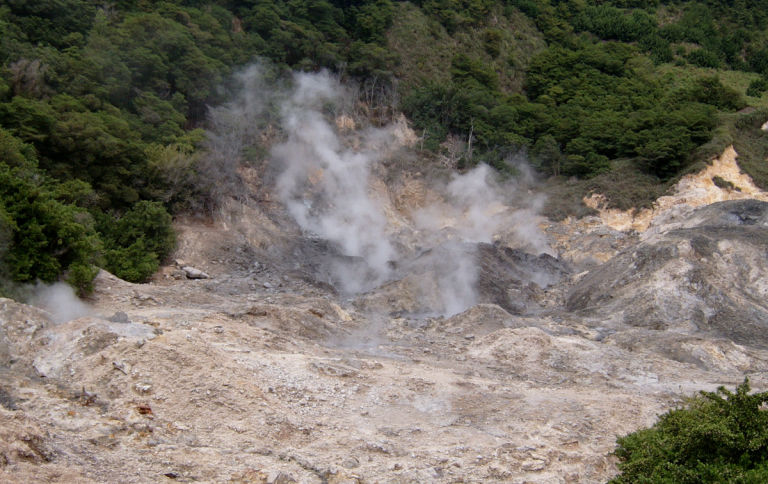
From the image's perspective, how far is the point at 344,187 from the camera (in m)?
31.2

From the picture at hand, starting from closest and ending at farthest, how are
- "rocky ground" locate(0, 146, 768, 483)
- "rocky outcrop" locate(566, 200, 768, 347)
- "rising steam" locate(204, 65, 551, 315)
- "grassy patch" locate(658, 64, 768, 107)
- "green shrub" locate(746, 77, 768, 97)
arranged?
"rocky ground" locate(0, 146, 768, 483) → "rocky outcrop" locate(566, 200, 768, 347) → "rising steam" locate(204, 65, 551, 315) → "green shrub" locate(746, 77, 768, 97) → "grassy patch" locate(658, 64, 768, 107)

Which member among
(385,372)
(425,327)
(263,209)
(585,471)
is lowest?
(263,209)

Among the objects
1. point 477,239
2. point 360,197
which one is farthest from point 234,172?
point 477,239

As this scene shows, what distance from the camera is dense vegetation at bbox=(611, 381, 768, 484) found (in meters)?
8.52

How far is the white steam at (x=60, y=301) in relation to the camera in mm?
14883

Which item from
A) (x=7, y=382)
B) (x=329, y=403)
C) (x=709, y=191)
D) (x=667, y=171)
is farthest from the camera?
(x=667, y=171)

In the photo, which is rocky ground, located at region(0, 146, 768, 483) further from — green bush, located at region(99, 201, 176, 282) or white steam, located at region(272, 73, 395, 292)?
white steam, located at region(272, 73, 395, 292)

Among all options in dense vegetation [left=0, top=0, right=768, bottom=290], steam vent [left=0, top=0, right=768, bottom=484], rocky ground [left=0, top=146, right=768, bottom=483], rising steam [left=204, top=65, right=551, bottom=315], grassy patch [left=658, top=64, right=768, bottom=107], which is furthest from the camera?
grassy patch [left=658, top=64, right=768, bottom=107]

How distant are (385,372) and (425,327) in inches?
201

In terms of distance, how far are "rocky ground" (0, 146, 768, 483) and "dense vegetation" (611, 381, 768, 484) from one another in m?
1.17

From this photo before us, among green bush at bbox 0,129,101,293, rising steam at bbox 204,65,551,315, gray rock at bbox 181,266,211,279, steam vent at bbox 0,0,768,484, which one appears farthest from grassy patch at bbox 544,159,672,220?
green bush at bbox 0,129,101,293

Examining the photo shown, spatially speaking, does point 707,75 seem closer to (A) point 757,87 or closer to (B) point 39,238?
(A) point 757,87

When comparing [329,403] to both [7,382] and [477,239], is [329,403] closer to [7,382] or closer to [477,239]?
[7,382]

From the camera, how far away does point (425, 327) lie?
1889cm
